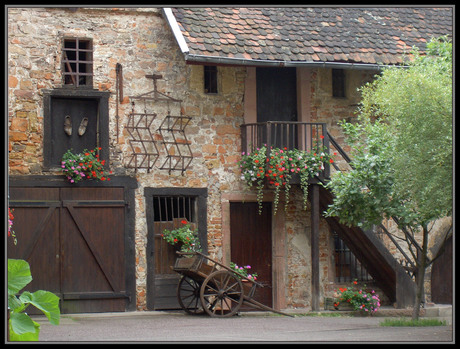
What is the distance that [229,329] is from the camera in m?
12.1

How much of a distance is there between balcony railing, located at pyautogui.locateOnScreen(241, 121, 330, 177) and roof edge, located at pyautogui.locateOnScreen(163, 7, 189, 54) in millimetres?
2025

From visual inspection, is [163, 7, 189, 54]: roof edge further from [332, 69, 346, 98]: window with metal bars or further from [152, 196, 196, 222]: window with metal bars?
[332, 69, 346, 98]: window with metal bars

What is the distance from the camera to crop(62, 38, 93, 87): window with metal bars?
14742 mm

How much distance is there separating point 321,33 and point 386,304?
17.4 ft

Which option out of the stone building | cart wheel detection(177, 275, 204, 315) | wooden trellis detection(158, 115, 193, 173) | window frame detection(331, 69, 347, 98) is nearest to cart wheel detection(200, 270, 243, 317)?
cart wheel detection(177, 275, 204, 315)

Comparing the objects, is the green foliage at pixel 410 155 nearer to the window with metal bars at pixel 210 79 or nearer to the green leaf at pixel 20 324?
the window with metal bars at pixel 210 79

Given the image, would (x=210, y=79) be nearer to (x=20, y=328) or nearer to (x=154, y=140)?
Answer: (x=154, y=140)

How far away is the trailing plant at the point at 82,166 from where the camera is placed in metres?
14.4

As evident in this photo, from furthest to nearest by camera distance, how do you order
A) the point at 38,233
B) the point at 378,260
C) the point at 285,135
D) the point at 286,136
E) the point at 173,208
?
the point at 285,135, the point at 286,136, the point at 378,260, the point at 173,208, the point at 38,233

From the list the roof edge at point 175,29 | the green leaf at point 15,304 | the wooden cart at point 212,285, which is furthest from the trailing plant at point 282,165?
the green leaf at point 15,304

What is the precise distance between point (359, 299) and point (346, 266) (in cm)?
108

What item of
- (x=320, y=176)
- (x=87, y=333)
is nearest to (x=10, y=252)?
(x=87, y=333)

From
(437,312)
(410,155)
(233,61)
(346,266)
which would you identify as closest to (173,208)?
(233,61)

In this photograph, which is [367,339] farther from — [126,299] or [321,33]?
[321,33]
